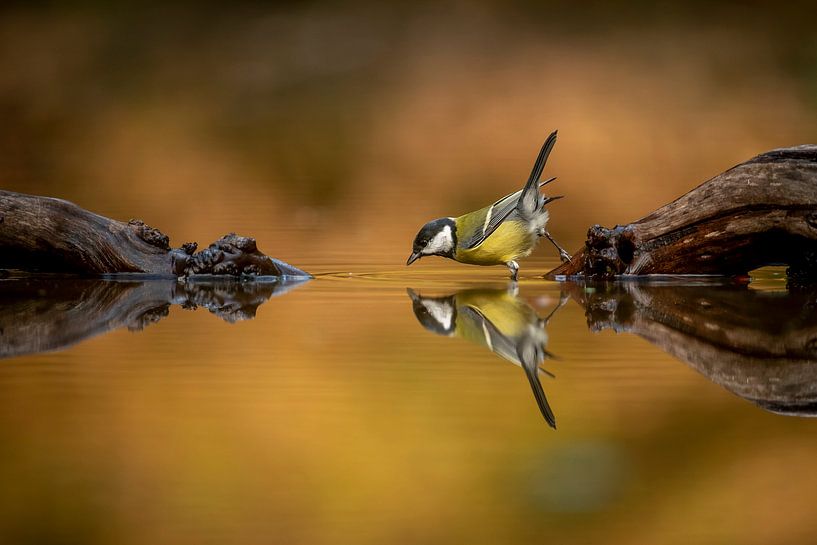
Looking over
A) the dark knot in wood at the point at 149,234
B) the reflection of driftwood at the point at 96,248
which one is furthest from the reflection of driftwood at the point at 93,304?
the dark knot in wood at the point at 149,234

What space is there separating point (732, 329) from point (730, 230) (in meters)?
1.66

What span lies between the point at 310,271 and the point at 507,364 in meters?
2.82

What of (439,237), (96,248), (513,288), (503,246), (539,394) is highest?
(96,248)

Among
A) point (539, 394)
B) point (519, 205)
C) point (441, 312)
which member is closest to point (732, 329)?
point (441, 312)

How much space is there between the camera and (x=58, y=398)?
207 cm

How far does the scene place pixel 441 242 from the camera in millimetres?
4863

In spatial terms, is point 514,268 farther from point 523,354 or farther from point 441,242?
point 523,354

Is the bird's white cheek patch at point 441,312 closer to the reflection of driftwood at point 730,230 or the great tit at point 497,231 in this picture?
the great tit at point 497,231

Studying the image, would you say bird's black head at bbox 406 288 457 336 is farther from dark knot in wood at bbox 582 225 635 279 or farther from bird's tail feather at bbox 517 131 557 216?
dark knot in wood at bbox 582 225 635 279

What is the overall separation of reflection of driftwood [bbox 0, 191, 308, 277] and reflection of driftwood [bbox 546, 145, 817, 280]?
1.44 metres

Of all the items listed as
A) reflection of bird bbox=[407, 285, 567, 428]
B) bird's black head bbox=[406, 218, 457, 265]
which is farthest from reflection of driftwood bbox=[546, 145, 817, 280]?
reflection of bird bbox=[407, 285, 567, 428]

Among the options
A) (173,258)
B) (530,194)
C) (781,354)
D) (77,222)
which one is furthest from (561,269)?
(781,354)

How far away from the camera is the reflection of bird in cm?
246

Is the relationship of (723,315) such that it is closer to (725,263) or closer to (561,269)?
(725,263)
